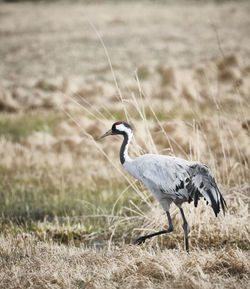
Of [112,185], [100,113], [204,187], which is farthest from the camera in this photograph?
[112,185]

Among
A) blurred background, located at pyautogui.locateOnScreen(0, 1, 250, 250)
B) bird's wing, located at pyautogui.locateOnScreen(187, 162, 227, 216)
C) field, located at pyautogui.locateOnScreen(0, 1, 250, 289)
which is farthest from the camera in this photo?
blurred background, located at pyautogui.locateOnScreen(0, 1, 250, 250)

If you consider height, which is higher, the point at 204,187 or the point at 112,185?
the point at 204,187

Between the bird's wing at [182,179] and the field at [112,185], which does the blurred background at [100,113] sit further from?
the bird's wing at [182,179]

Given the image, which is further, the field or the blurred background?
the blurred background

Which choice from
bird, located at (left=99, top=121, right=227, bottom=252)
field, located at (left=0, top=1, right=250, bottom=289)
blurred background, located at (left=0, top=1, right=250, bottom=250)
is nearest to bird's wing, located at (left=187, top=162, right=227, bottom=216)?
bird, located at (left=99, top=121, right=227, bottom=252)

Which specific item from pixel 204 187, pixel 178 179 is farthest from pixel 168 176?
pixel 204 187

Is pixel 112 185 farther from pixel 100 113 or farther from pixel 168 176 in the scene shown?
pixel 168 176

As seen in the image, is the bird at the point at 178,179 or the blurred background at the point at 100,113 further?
the blurred background at the point at 100,113

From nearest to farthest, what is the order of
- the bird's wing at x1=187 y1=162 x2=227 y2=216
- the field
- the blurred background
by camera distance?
1. the field
2. the bird's wing at x1=187 y1=162 x2=227 y2=216
3. the blurred background

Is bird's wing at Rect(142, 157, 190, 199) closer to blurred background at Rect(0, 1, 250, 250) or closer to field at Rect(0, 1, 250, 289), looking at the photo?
field at Rect(0, 1, 250, 289)

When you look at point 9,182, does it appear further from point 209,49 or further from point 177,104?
point 209,49

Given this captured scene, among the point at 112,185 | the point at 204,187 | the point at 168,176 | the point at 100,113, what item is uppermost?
the point at 100,113

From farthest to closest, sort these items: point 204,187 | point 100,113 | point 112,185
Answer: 1. point 112,185
2. point 100,113
3. point 204,187

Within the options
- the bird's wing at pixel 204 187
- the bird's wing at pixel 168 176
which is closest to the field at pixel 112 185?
the bird's wing at pixel 204 187
